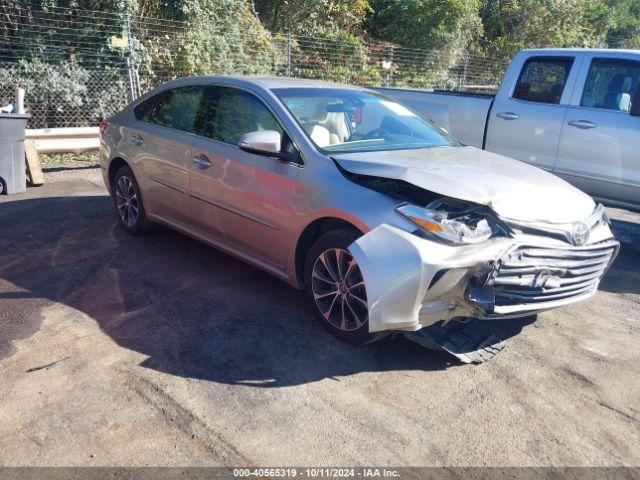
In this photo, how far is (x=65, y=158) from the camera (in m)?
9.84

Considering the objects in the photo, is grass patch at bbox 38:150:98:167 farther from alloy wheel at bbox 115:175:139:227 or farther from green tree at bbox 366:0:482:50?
green tree at bbox 366:0:482:50

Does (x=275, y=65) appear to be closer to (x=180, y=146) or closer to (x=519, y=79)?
(x=519, y=79)

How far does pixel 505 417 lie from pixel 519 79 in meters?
4.87

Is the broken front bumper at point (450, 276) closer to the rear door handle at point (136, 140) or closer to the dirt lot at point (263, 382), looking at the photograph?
the dirt lot at point (263, 382)

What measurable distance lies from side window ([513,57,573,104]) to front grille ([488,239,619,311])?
3.22 m

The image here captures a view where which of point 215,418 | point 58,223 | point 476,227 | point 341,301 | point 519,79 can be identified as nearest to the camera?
point 215,418

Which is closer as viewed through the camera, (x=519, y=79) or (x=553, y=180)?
(x=553, y=180)

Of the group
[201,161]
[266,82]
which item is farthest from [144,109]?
[266,82]

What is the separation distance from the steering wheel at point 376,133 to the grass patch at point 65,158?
665 cm

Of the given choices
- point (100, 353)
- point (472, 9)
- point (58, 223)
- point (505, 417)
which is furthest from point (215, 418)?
point (472, 9)

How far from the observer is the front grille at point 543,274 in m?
3.46

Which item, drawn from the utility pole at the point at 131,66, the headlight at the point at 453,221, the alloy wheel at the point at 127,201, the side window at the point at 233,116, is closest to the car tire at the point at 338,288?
the headlight at the point at 453,221

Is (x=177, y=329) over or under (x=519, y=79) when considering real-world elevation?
under

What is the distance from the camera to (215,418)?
3076mm
